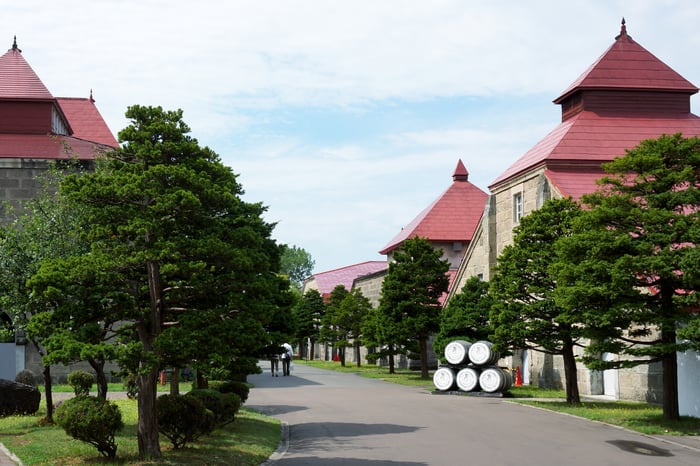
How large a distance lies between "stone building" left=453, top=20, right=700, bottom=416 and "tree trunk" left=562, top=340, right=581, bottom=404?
20.5 feet

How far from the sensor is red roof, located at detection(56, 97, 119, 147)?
38438 mm

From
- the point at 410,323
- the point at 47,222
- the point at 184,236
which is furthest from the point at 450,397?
the point at 184,236

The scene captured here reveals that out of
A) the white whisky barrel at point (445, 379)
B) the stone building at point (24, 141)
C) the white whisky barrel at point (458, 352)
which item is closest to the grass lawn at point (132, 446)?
the stone building at point (24, 141)

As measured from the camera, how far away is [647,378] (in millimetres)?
26828

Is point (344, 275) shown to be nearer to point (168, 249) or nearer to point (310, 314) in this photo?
point (310, 314)

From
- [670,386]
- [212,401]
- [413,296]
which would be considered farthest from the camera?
[413,296]

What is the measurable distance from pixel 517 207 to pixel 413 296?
7.33 metres

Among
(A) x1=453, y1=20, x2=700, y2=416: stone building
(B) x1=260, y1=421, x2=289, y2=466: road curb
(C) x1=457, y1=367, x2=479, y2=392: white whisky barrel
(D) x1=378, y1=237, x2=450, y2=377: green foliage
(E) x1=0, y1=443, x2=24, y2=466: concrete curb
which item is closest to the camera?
(E) x1=0, y1=443, x2=24, y2=466: concrete curb

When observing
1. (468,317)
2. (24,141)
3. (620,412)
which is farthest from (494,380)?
(24,141)

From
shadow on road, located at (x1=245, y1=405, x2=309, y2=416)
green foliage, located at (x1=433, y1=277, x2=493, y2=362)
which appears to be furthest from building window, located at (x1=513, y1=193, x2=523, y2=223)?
shadow on road, located at (x1=245, y1=405, x2=309, y2=416)

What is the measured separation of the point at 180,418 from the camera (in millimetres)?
15078

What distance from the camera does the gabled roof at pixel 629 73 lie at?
38500 millimetres

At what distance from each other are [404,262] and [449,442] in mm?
25890

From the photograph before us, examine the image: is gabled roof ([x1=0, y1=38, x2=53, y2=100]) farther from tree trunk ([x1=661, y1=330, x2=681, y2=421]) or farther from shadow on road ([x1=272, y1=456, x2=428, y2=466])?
tree trunk ([x1=661, y1=330, x2=681, y2=421])
